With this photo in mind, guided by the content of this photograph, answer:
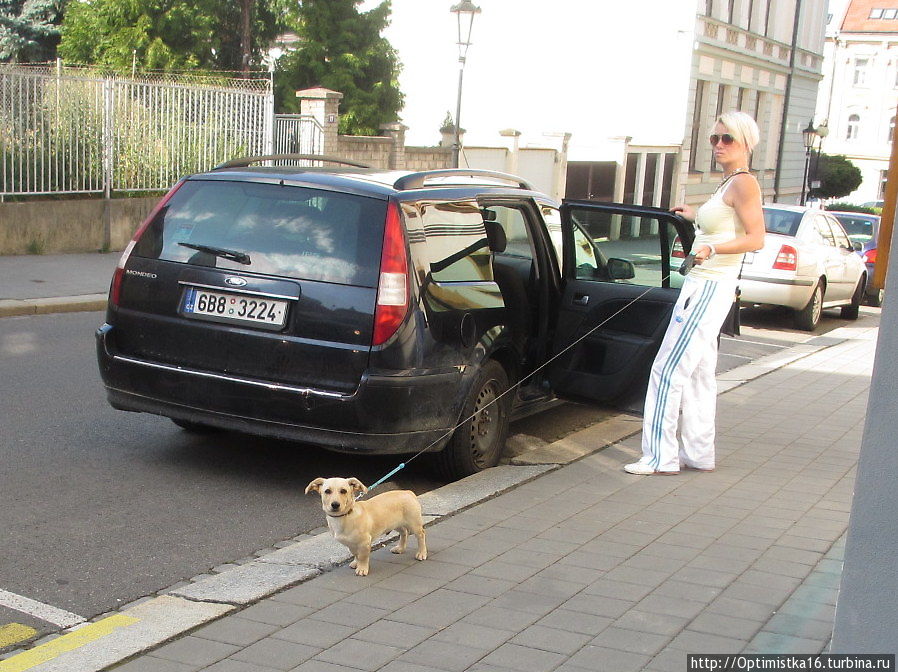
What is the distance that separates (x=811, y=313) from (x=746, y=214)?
9296mm

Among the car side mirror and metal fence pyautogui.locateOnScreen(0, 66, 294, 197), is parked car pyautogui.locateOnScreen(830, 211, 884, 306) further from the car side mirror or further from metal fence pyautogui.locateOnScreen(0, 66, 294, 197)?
the car side mirror

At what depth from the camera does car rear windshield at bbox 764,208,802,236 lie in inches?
578

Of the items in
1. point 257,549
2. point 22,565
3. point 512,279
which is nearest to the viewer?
point 22,565

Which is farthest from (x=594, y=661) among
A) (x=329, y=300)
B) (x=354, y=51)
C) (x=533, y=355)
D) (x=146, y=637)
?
(x=354, y=51)

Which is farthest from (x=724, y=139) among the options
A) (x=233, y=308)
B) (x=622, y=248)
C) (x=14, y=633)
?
(x=14, y=633)

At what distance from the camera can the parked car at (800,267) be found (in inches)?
553

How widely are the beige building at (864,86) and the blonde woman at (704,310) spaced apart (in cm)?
7725

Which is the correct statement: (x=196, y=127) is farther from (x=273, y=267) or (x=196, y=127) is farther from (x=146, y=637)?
(x=146, y=637)

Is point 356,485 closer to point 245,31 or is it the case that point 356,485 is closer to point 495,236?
point 495,236

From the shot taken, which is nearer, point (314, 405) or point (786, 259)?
point (314, 405)

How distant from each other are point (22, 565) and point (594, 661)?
236 centimetres

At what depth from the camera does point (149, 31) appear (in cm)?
3500

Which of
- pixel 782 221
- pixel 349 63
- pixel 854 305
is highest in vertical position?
pixel 349 63

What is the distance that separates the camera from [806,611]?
402cm
